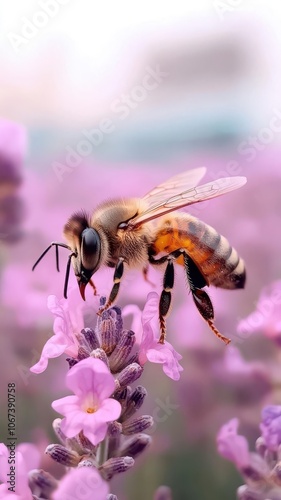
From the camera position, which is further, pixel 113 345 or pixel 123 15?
pixel 123 15

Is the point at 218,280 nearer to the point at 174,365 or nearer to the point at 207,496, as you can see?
the point at 174,365

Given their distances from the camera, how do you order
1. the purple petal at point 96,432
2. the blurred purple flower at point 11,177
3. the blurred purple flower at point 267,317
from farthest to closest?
the blurred purple flower at point 11,177 → the blurred purple flower at point 267,317 → the purple petal at point 96,432

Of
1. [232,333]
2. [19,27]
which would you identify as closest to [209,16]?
[19,27]
